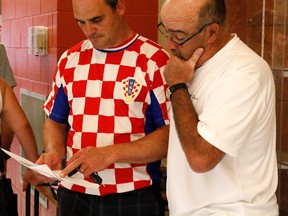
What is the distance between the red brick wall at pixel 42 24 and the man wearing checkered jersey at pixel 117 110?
849 millimetres

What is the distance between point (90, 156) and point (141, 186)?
0.26 meters

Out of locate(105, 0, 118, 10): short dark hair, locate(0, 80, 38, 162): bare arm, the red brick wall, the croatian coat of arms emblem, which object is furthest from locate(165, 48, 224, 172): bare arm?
the red brick wall

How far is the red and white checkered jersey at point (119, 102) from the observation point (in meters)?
1.87

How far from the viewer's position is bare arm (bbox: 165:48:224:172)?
1.43 metres

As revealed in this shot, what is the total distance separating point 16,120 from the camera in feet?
7.41

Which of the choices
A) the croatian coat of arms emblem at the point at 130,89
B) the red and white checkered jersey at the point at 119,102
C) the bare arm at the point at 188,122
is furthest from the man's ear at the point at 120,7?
the bare arm at the point at 188,122

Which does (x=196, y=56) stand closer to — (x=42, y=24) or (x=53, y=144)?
(x=53, y=144)

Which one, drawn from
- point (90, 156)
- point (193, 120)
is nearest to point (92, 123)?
point (90, 156)

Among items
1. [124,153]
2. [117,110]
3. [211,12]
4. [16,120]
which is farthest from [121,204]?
[211,12]

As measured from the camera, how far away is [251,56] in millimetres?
1506

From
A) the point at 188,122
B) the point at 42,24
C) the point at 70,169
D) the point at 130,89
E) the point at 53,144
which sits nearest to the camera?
the point at 188,122

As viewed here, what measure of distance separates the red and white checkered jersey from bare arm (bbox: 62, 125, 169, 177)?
0.23ft

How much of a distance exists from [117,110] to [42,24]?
1.38 m

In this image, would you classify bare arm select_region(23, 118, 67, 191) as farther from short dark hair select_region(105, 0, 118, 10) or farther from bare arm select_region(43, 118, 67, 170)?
short dark hair select_region(105, 0, 118, 10)
